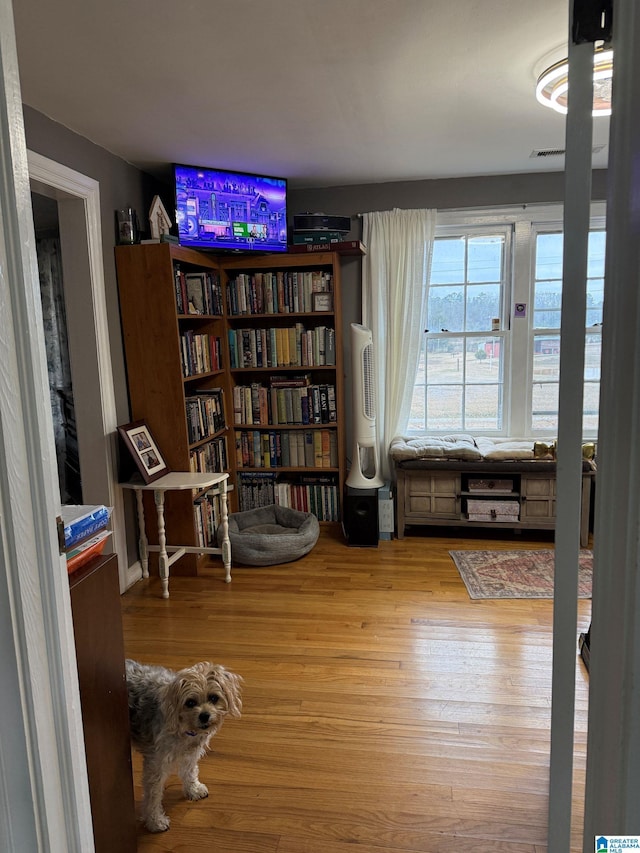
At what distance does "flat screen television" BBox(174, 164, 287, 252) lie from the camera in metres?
3.37

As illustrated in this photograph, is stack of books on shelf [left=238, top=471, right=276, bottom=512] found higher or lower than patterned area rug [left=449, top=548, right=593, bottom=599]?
higher

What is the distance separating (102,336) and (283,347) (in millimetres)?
1327

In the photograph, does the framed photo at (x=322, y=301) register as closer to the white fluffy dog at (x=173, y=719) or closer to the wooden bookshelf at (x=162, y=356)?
the wooden bookshelf at (x=162, y=356)

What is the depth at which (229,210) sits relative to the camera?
3527mm

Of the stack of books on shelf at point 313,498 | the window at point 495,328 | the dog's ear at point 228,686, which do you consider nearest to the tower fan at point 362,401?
the stack of books on shelf at point 313,498

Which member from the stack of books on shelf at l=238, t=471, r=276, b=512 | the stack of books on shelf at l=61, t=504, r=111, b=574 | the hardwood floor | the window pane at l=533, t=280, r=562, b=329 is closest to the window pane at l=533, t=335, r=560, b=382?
the window pane at l=533, t=280, r=562, b=329

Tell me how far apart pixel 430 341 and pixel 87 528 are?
11.0 ft

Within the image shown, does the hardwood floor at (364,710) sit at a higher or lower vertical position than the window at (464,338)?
lower

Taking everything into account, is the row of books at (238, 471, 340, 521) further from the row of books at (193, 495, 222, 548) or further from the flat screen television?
the flat screen television

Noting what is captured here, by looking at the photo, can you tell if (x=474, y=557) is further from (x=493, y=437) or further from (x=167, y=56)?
(x=167, y=56)

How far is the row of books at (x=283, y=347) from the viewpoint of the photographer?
13.1 ft

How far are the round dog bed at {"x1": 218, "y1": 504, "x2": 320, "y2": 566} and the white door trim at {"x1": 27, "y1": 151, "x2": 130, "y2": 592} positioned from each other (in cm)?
60

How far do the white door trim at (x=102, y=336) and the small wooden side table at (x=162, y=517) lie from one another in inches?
4.3

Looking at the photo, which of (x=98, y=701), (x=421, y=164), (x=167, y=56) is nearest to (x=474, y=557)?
(x=421, y=164)
